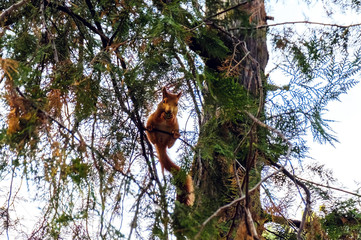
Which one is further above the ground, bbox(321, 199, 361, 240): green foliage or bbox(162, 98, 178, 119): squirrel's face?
bbox(162, 98, 178, 119): squirrel's face

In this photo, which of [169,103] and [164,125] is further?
[164,125]

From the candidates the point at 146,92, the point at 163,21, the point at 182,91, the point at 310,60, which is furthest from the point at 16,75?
the point at 310,60

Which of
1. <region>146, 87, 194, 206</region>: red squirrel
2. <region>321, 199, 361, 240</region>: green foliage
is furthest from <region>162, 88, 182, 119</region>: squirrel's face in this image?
<region>321, 199, 361, 240</region>: green foliage

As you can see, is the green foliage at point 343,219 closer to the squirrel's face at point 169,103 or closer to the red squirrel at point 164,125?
the red squirrel at point 164,125

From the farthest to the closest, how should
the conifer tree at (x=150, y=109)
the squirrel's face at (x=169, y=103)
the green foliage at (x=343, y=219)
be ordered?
the squirrel's face at (x=169, y=103)
the green foliage at (x=343, y=219)
the conifer tree at (x=150, y=109)

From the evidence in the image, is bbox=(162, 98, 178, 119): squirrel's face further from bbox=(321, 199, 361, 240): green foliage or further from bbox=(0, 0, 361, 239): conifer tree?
bbox=(321, 199, 361, 240): green foliage

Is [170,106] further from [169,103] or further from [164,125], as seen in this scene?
[164,125]

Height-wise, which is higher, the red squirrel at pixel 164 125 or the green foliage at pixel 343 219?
the red squirrel at pixel 164 125

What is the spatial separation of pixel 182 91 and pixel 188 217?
→ 100 centimetres

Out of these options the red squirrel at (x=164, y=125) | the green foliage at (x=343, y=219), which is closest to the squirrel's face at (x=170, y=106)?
the red squirrel at (x=164, y=125)

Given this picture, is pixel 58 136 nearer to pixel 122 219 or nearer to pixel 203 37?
pixel 122 219

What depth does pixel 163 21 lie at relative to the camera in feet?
4.95

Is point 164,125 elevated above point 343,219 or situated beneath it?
elevated above

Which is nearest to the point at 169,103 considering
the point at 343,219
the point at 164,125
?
the point at 164,125
